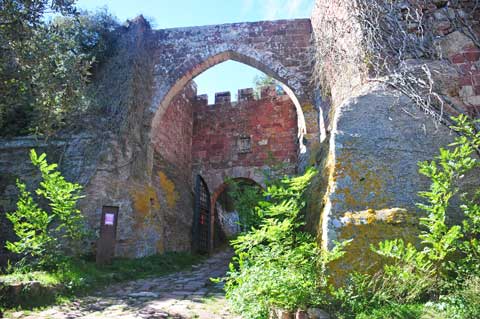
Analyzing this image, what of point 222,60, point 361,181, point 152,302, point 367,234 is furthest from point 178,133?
point 367,234

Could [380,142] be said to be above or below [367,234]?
above

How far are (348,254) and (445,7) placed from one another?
11.1ft

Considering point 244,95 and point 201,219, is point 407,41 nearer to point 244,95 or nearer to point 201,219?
point 201,219

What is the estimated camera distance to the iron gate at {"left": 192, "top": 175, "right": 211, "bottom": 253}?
918cm

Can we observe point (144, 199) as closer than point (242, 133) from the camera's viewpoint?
Yes

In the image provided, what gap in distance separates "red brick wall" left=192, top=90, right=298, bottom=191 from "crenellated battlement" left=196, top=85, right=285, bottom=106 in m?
0.07

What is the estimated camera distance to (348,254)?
9.80ft

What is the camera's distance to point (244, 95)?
1145 centimetres

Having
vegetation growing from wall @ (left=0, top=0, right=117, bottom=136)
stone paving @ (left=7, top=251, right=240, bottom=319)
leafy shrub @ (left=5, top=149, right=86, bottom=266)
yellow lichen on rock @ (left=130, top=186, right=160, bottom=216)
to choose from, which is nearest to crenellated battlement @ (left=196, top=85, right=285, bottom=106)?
yellow lichen on rock @ (left=130, top=186, right=160, bottom=216)

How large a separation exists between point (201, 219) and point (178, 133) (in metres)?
2.28

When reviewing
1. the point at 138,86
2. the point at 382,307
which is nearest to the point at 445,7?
the point at 382,307

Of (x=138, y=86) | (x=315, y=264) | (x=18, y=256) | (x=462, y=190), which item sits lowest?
(x=18, y=256)

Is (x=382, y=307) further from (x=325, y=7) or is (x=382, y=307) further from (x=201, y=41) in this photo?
(x=201, y=41)

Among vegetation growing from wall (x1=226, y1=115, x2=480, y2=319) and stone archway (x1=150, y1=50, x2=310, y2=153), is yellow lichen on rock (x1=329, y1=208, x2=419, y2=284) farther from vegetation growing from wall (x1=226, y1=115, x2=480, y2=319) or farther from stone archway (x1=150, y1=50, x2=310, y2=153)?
stone archway (x1=150, y1=50, x2=310, y2=153)
